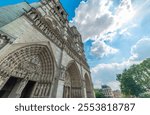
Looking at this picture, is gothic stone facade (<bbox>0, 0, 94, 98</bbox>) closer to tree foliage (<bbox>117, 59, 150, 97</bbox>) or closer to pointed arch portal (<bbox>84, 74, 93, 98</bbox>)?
pointed arch portal (<bbox>84, 74, 93, 98</bbox>)

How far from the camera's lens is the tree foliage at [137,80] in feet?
60.3

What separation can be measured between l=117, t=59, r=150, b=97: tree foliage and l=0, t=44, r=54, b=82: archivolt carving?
20.2 metres

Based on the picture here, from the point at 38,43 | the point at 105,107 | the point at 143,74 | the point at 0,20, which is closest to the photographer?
the point at 105,107

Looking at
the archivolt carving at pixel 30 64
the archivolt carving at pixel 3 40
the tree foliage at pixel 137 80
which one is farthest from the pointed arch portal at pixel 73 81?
the tree foliage at pixel 137 80

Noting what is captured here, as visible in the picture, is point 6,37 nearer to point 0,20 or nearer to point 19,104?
point 0,20

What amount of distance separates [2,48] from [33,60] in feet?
8.32

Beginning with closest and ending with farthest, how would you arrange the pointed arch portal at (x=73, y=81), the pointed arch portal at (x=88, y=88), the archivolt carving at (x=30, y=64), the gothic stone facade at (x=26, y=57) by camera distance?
the gothic stone facade at (x=26, y=57) < the archivolt carving at (x=30, y=64) < the pointed arch portal at (x=73, y=81) < the pointed arch portal at (x=88, y=88)

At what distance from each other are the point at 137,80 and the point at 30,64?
904 inches

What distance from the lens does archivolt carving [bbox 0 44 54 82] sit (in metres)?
4.70

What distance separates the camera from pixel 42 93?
6.63 m

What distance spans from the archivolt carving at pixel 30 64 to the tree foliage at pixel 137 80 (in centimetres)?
2024

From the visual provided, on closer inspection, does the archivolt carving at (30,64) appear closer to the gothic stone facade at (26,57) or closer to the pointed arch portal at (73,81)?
the gothic stone facade at (26,57)

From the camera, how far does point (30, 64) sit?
20.3 feet

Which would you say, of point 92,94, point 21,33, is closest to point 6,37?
point 21,33
